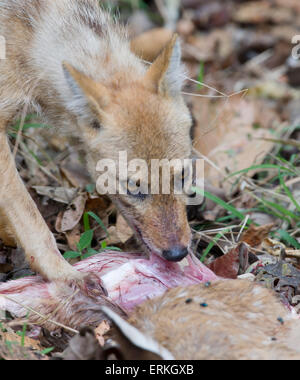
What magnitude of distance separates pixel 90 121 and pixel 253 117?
12.8 ft

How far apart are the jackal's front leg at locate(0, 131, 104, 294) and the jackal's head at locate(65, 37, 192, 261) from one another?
2.07ft

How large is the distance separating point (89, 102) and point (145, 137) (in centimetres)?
45

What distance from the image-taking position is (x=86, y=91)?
4.30 m

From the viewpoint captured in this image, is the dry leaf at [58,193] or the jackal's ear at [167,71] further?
the dry leaf at [58,193]

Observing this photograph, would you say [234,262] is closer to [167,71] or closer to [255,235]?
[255,235]

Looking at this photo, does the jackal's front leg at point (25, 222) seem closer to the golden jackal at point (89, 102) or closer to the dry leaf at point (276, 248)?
the golden jackal at point (89, 102)

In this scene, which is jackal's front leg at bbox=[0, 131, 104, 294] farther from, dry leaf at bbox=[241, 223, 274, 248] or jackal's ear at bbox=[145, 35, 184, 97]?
dry leaf at bbox=[241, 223, 274, 248]

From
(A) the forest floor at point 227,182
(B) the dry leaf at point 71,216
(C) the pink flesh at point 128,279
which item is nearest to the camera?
(C) the pink flesh at point 128,279

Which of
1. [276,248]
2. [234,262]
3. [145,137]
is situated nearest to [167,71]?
[145,137]

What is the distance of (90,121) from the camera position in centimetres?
453

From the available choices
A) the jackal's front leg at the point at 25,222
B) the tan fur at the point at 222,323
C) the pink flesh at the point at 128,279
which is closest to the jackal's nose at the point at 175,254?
the pink flesh at the point at 128,279

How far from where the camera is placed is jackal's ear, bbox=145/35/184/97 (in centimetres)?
454

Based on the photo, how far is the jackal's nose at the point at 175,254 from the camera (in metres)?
4.20
